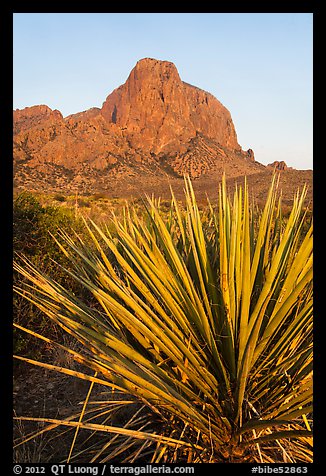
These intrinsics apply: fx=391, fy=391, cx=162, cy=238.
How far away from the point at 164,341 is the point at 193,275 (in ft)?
1.55

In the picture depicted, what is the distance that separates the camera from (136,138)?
78125 millimetres

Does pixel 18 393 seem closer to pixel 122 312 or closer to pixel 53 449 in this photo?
pixel 53 449

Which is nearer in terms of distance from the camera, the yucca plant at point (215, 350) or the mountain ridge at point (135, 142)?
the yucca plant at point (215, 350)

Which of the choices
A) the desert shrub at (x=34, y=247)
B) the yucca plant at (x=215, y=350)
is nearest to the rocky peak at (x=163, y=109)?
the desert shrub at (x=34, y=247)

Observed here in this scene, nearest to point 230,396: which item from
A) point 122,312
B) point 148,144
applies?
point 122,312

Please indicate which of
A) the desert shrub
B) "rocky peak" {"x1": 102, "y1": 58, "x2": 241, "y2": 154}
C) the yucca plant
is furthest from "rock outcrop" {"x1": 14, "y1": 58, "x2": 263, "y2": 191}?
the yucca plant

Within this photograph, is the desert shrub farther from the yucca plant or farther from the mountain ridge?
the mountain ridge

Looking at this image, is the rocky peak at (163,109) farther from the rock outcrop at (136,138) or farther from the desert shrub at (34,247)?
the desert shrub at (34,247)

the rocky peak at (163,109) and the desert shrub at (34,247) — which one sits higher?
the rocky peak at (163,109)

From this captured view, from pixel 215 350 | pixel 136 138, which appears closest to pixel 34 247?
pixel 215 350

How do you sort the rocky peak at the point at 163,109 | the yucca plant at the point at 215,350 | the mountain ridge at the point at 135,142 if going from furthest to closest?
1. the rocky peak at the point at 163,109
2. the mountain ridge at the point at 135,142
3. the yucca plant at the point at 215,350

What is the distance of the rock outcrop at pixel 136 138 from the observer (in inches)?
2031

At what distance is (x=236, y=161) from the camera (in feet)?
212

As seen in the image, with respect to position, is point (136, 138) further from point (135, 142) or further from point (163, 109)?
point (163, 109)
